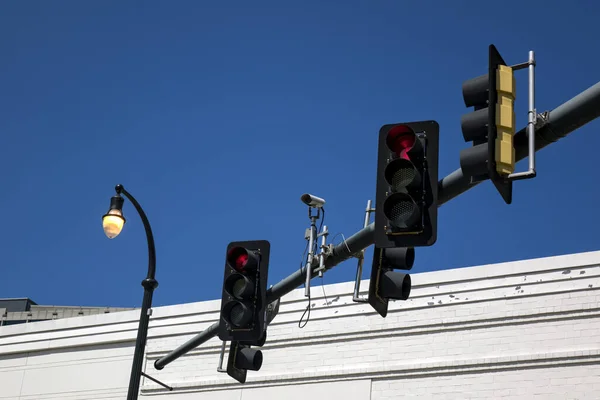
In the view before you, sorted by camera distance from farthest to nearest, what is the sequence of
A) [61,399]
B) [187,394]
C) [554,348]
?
[61,399], [187,394], [554,348]

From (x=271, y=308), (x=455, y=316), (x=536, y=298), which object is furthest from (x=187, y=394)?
(x=271, y=308)

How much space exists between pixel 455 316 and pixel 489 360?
129 centimetres

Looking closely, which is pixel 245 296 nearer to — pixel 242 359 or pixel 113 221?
pixel 242 359

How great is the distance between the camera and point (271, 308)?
34.8 ft

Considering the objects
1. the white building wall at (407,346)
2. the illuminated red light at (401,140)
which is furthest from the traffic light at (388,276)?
the white building wall at (407,346)

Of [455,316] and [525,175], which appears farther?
[455,316]

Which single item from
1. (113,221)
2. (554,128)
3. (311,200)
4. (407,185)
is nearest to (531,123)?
(554,128)

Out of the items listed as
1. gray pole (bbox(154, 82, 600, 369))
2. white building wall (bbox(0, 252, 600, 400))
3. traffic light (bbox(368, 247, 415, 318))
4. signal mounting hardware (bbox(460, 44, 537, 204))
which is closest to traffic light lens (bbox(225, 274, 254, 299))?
gray pole (bbox(154, 82, 600, 369))

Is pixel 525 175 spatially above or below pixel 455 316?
below

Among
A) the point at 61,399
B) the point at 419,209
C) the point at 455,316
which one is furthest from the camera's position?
the point at 61,399

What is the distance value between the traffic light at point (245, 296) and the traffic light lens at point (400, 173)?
305 cm

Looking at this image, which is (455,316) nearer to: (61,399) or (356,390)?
(356,390)

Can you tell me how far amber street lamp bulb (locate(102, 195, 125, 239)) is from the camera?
14516 millimetres

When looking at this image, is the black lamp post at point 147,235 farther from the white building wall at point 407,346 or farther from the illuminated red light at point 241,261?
the white building wall at point 407,346
